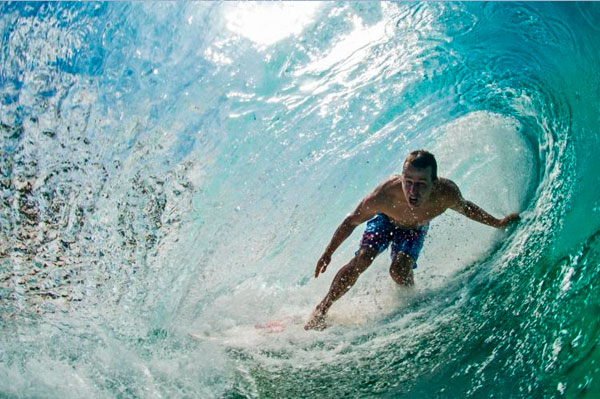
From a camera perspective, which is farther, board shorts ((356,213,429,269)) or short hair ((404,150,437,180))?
board shorts ((356,213,429,269))

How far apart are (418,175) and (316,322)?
Result: 1.59 metres

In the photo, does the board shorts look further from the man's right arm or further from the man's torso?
the man's right arm

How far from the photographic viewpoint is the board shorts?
4.48 m

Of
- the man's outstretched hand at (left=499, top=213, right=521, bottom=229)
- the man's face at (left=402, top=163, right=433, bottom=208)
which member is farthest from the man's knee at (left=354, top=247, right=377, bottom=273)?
the man's outstretched hand at (left=499, top=213, right=521, bottom=229)

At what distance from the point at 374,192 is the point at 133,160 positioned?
2.47m

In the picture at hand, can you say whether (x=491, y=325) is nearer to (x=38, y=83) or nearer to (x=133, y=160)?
(x=133, y=160)

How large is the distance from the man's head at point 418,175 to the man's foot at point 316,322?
129 cm

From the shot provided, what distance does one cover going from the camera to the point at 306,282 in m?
5.94

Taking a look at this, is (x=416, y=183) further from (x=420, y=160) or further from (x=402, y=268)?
(x=402, y=268)

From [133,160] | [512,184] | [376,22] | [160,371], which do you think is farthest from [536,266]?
[133,160]

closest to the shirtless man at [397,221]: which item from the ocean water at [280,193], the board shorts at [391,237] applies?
the board shorts at [391,237]

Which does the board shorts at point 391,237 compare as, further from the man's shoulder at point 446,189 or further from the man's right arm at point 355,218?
the man's shoulder at point 446,189

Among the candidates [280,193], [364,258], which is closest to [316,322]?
[364,258]

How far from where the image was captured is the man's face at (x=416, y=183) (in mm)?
3863
